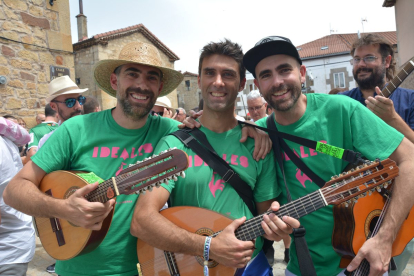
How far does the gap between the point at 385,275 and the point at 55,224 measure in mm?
2229

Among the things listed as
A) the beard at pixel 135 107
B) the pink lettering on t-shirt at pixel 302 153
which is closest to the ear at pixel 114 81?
the beard at pixel 135 107

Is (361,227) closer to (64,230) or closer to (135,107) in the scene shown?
(135,107)

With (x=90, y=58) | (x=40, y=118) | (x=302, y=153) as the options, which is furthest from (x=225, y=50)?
(x=90, y=58)

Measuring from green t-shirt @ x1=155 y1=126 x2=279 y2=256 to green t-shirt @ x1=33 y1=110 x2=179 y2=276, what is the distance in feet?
0.89

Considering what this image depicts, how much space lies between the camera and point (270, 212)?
170 cm

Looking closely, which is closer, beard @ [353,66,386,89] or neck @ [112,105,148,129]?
neck @ [112,105,148,129]

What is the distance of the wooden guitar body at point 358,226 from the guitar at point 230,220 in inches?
4.0

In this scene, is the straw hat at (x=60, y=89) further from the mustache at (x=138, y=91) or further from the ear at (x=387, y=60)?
the ear at (x=387, y=60)

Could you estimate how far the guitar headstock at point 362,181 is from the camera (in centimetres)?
159

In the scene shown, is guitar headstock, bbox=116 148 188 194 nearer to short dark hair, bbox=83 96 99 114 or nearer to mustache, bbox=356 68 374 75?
mustache, bbox=356 68 374 75

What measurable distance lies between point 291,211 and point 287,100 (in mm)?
772

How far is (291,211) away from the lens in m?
1.65

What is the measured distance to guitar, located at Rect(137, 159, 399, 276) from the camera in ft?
5.24

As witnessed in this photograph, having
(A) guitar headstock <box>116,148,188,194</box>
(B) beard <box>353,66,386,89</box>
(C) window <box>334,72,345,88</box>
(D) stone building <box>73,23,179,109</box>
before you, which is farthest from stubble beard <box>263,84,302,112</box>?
(C) window <box>334,72,345,88</box>
